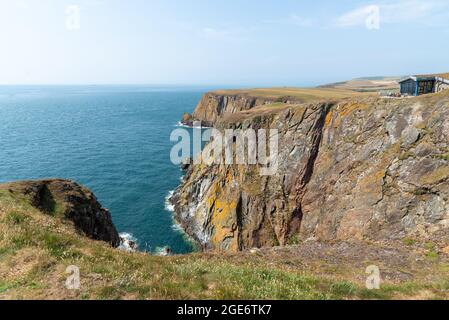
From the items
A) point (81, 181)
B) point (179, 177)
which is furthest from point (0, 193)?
point (179, 177)

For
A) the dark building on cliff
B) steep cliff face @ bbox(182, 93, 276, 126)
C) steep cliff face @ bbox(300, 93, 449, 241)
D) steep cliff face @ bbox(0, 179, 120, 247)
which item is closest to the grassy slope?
steep cliff face @ bbox(0, 179, 120, 247)

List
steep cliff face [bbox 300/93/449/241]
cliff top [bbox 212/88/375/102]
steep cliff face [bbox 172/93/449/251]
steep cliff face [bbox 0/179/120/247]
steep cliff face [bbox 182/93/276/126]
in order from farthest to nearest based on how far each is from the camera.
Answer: steep cliff face [bbox 182/93/276/126]
cliff top [bbox 212/88/375/102]
steep cliff face [bbox 172/93/449/251]
steep cliff face [bbox 300/93/449/241]
steep cliff face [bbox 0/179/120/247]

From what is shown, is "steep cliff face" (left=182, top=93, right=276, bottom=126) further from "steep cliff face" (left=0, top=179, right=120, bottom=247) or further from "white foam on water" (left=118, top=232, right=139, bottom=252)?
"steep cliff face" (left=0, top=179, right=120, bottom=247)

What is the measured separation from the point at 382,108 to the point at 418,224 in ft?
58.4

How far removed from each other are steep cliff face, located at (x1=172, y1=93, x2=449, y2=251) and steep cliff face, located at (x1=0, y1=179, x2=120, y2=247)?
24115 millimetres

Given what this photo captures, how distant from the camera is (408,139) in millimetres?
34875

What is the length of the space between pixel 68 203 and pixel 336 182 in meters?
34.5

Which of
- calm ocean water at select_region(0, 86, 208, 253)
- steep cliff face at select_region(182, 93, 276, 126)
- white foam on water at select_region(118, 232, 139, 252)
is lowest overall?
white foam on water at select_region(118, 232, 139, 252)

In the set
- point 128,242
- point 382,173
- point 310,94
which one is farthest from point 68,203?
point 310,94

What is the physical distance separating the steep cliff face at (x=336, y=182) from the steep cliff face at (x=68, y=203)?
24.1 m

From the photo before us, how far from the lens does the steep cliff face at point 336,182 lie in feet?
102

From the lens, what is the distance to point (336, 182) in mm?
41906

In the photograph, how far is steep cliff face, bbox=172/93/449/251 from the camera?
102 ft

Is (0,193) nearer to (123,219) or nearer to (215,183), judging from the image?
(123,219)
